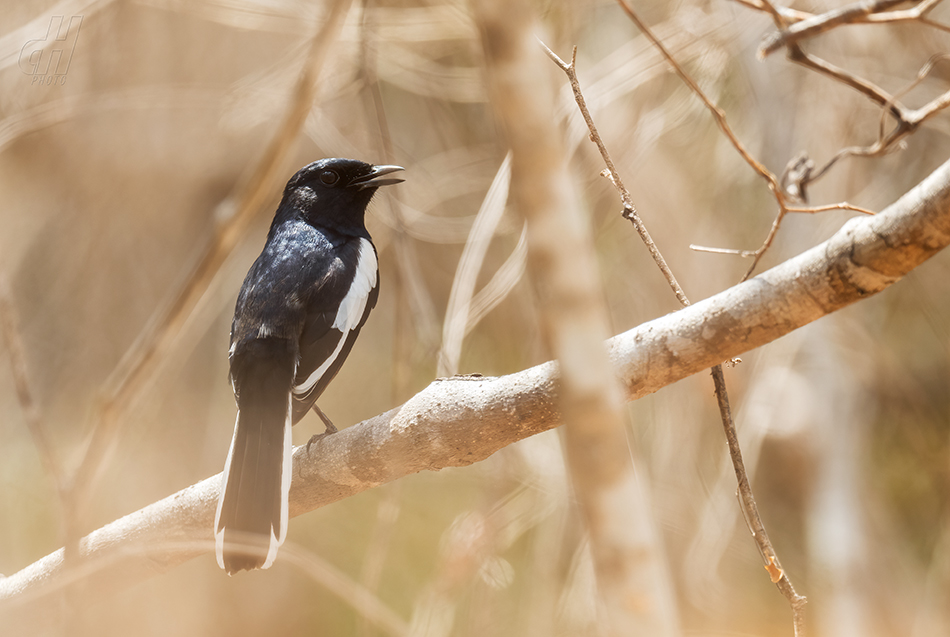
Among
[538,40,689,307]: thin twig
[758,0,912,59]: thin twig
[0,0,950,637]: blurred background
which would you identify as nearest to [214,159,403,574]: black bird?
[0,0,950,637]: blurred background

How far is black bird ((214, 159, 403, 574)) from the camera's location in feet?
5.90

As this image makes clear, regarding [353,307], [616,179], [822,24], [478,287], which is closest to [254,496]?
[353,307]

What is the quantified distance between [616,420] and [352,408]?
5089mm

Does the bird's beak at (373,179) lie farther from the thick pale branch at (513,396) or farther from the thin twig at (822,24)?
the thin twig at (822,24)

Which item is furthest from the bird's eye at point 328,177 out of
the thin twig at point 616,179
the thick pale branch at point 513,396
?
the thin twig at point 616,179

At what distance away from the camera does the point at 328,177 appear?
271 cm

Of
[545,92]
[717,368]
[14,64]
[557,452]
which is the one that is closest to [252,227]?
[14,64]

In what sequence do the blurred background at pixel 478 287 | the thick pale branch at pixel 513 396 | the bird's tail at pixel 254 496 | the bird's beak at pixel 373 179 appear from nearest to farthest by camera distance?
the thick pale branch at pixel 513 396
the bird's tail at pixel 254 496
the bird's beak at pixel 373 179
the blurred background at pixel 478 287

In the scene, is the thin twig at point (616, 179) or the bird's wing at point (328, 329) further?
the bird's wing at point (328, 329)

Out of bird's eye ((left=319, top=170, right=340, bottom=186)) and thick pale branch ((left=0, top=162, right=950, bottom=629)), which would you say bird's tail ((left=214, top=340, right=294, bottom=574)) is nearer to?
thick pale branch ((left=0, top=162, right=950, bottom=629))

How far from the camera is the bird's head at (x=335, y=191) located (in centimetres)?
267

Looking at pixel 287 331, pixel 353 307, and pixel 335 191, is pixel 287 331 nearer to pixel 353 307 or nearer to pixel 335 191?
pixel 353 307

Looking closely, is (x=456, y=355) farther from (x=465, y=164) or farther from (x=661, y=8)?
(x=661, y=8)

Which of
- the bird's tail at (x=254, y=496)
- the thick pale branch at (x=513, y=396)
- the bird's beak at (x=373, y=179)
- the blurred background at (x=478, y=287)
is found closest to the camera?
the thick pale branch at (x=513, y=396)
